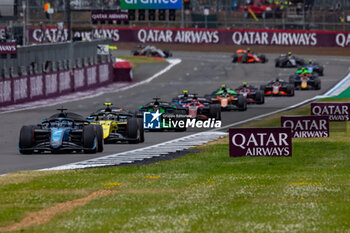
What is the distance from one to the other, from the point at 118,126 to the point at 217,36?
226 ft

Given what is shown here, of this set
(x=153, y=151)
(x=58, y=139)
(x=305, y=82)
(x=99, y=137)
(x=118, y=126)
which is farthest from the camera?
(x=305, y=82)

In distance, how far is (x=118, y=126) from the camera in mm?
28016

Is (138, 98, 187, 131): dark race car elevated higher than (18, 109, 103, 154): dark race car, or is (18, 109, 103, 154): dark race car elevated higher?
(18, 109, 103, 154): dark race car

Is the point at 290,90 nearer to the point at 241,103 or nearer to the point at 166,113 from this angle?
the point at 241,103

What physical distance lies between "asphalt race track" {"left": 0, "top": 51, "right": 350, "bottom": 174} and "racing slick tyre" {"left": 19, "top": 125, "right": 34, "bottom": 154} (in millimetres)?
266

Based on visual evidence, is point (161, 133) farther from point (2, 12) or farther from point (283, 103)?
point (2, 12)

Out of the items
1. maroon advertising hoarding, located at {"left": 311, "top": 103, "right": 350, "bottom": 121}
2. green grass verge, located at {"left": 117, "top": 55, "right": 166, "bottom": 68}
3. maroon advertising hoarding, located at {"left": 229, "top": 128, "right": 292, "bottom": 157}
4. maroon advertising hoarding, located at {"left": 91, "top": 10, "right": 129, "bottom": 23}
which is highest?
maroon advertising hoarding, located at {"left": 91, "top": 10, "right": 129, "bottom": 23}

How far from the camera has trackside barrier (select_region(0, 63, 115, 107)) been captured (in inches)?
1921

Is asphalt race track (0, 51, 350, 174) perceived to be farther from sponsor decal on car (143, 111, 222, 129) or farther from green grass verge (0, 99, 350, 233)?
green grass verge (0, 99, 350, 233)

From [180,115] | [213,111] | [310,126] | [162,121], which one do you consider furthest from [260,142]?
[213,111]

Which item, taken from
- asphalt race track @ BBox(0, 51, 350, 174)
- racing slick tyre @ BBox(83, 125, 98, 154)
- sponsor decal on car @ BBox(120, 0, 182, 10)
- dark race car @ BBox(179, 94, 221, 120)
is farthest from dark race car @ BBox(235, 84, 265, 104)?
racing slick tyre @ BBox(83, 125, 98, 154)

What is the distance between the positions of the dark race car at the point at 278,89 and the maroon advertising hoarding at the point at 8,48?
48.2 ft

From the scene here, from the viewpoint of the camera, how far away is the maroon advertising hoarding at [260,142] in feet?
70.4

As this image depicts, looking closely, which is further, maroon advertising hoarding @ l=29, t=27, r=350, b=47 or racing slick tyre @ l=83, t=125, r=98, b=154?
maroon advertising hoarding @ l=29, t=27, r=350, b=47
